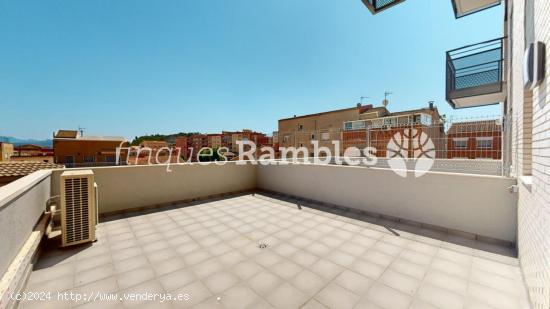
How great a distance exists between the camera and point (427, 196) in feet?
11.4

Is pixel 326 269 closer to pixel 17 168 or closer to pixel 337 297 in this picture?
pixel 337 297

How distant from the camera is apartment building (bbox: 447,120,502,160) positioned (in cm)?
344

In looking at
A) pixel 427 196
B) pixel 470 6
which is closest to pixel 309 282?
pixel 427 196

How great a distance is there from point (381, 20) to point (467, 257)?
6.42 meters

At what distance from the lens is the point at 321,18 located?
299 inches

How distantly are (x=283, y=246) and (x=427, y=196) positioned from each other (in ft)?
8.64

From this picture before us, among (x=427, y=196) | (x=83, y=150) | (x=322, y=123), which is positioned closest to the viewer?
(x=427, y=196)

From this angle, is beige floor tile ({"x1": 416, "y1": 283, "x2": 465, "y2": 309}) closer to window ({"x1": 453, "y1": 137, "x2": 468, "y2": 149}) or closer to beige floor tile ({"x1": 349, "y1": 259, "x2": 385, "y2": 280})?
beige floor tile ({"x1": 349, "y1": 259, "x2": 385, "y2": 280})

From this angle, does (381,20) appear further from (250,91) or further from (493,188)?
(250,91)

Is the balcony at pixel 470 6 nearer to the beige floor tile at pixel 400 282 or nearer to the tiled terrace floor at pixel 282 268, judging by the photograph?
the tiled terrace floor at pixel 282 268

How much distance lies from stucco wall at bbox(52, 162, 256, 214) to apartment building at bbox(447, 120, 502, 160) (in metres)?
5.02

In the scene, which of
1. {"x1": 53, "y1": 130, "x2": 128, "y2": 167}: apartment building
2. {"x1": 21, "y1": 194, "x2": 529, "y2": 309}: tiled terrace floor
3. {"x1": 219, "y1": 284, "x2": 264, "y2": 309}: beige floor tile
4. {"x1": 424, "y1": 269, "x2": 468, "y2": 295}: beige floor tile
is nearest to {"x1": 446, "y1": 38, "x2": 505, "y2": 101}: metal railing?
{"x1": 21, "y1": 194, "x2": 529, "y2": 309}: tiled terrace floor

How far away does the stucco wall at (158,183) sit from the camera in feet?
13.6

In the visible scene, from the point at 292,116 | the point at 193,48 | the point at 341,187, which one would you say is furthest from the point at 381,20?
the point at 292,116
